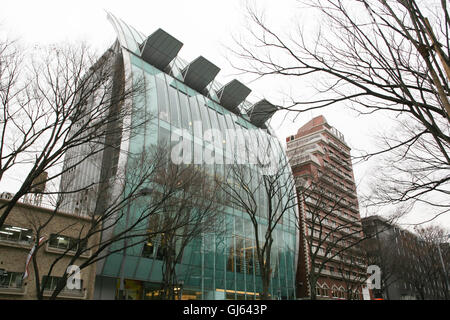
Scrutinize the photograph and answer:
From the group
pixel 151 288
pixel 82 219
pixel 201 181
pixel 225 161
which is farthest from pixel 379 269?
pixel 82 219

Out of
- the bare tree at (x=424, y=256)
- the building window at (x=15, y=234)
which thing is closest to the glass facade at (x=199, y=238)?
the building window at (x=15, y=234)

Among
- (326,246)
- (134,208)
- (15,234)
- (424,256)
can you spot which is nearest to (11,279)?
(15,234)

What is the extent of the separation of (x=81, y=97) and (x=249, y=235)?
2378cm

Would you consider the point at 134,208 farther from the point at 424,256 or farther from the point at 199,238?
the point at 424,256

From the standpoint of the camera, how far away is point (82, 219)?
21.3m

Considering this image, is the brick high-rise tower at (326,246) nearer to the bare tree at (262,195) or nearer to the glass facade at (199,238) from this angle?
the bare tree at (262,195)

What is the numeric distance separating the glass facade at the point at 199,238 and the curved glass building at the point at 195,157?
7cm

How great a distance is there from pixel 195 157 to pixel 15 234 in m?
14.0

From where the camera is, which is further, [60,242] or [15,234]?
[60,242]

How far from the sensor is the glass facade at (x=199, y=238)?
21.9m

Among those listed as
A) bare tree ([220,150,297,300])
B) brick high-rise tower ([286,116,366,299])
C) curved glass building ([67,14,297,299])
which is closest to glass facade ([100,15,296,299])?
curved glass building ([67,14,297,299])

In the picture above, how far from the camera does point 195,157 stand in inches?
1049

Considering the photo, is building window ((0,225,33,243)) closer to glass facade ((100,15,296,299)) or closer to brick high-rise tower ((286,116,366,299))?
glass facade ((100,15,296,299))

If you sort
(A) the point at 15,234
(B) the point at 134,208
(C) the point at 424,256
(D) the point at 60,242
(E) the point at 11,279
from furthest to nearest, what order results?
1. (C) the point at 424,256
2. (D) the point at 60,242
3. (B) the point at 134,208
4. (A) the point at 15,234
5. (E) the point at 11,279
